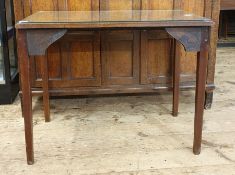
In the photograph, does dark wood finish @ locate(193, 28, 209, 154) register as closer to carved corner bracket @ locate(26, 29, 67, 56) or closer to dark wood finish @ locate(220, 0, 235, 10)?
carved corner bracket @ locate(26, 29, 67, 56)

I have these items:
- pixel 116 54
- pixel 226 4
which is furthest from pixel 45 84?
pixel 226 4

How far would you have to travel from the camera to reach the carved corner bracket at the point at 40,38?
162 cm

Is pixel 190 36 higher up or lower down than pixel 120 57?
higher up

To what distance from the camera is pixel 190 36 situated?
169cm

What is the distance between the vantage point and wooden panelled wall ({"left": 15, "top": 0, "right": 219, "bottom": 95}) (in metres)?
2.31

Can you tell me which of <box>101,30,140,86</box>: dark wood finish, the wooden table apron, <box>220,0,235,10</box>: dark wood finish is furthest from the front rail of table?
<box>220,0,235,10</box>: dark wood finish

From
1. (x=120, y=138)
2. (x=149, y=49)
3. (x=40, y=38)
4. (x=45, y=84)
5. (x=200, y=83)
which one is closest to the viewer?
(x=40, y=38)

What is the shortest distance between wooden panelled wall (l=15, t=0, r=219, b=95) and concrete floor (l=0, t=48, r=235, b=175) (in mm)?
232

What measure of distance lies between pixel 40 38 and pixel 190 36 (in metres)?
0.71

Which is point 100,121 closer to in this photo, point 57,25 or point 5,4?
point 57,25

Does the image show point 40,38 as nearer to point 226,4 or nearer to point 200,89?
point 200,89

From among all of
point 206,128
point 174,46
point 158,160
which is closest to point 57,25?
point 158,160

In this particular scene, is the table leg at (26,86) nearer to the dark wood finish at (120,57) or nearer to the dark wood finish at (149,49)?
the dark wood finish at (149,49)

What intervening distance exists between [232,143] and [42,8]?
143 centimetres
